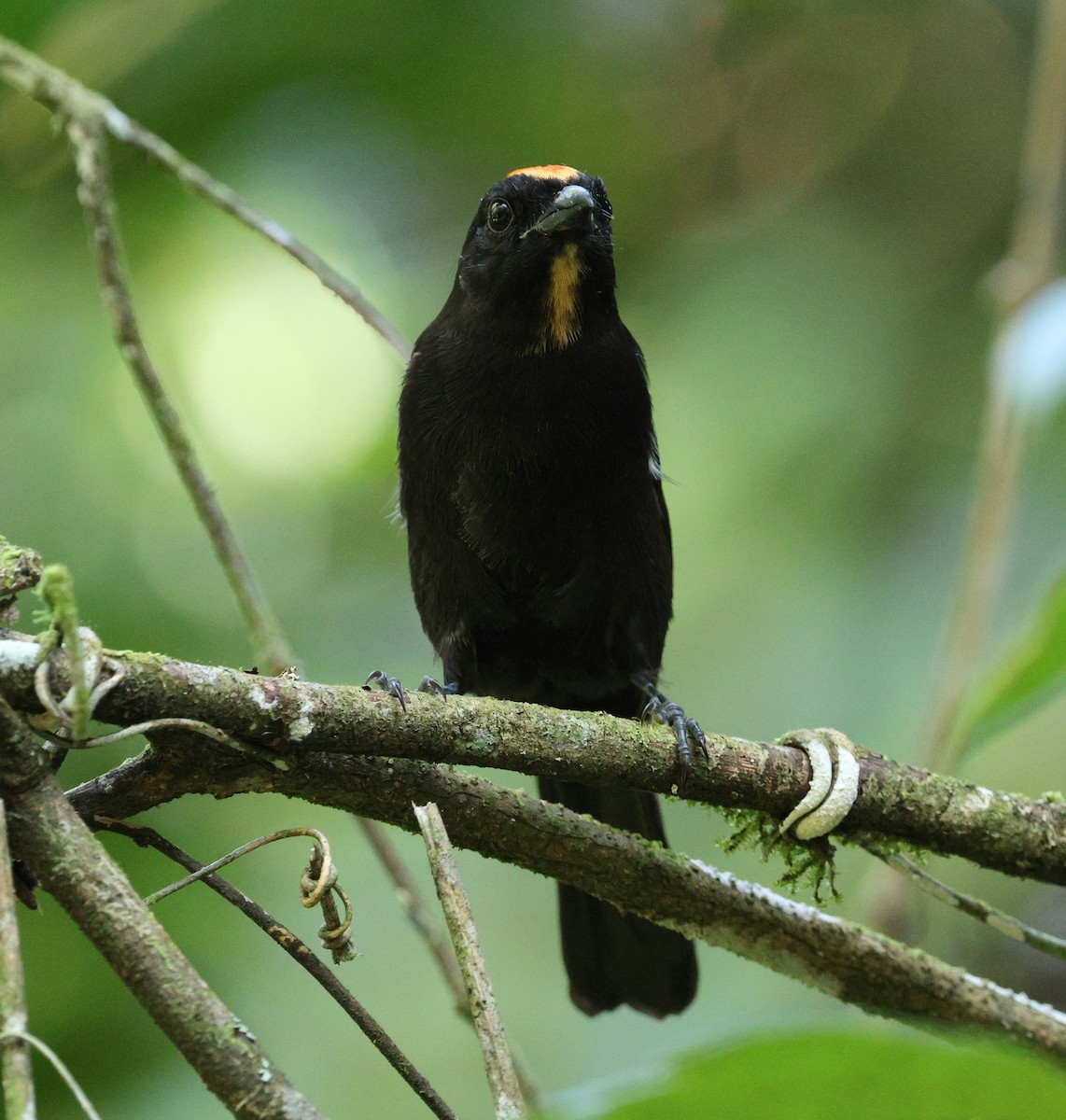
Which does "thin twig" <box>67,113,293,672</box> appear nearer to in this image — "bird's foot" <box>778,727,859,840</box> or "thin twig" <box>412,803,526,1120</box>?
"thin twig" <box>412,803,526,1120</box>

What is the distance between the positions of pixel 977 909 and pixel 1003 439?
3.40 ft

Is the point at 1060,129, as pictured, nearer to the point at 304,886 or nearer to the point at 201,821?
the point at 304,886

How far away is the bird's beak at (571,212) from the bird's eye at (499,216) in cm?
15

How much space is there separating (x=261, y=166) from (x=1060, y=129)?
9.47 ft

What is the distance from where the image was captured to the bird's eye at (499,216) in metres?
→ 3.26

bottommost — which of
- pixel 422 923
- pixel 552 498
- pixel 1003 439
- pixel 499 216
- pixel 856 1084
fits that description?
pixel 856 1084

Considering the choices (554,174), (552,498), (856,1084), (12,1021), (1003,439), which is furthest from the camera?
(554,174)

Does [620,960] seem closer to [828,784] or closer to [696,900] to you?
[696,900]

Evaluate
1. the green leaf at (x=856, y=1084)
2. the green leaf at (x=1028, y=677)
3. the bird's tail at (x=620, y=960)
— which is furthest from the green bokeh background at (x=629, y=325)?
the green leaf at (x=856, y=1084)

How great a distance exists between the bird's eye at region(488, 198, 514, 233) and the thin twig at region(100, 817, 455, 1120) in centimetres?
212

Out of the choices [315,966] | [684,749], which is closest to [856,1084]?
[315,966]

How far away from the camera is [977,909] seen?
210cm

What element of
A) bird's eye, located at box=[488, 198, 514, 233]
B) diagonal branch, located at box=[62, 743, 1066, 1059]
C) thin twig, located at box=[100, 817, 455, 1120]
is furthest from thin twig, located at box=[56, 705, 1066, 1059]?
bird's eye, located at box=[488, 198, 514, 233]

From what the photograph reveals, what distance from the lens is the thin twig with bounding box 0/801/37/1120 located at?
3.37ft
